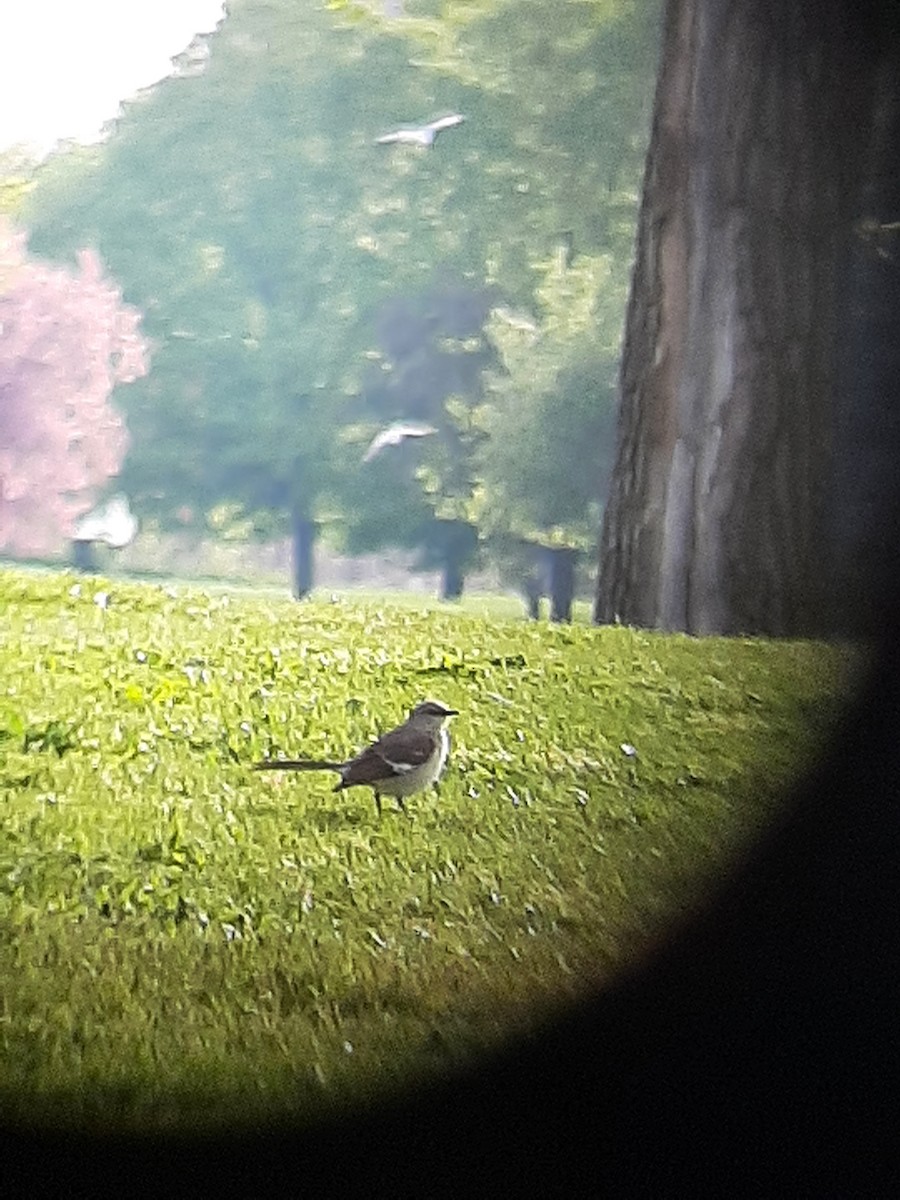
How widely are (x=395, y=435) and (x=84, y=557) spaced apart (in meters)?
0.28

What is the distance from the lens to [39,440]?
125cm

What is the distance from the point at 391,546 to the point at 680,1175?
0.60m

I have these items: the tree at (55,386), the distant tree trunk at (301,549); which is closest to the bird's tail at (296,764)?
the distant tree trunk at (301,549)

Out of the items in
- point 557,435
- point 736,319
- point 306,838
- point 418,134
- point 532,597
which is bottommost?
point 306,838

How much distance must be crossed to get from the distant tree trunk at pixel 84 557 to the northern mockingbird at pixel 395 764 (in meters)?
0.22

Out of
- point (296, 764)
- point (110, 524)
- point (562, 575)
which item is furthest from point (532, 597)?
point (110, 524)

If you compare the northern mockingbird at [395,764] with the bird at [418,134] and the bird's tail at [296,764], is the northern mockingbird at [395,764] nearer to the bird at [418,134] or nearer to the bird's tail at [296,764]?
the bird's tail at [296,764]

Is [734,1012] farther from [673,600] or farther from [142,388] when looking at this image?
[142,388]

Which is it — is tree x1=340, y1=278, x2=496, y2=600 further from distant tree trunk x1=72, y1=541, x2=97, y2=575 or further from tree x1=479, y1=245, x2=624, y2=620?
distant tree trunk x1=72, y1=541, x2=97, y2=575

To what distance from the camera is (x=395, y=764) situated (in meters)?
1.25

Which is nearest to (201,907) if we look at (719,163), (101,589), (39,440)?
(101,589)

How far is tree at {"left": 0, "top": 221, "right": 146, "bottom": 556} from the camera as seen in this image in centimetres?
124

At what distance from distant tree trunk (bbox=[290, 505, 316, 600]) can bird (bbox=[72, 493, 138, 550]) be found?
0.45ft

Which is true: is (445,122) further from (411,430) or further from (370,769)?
(370,769)
